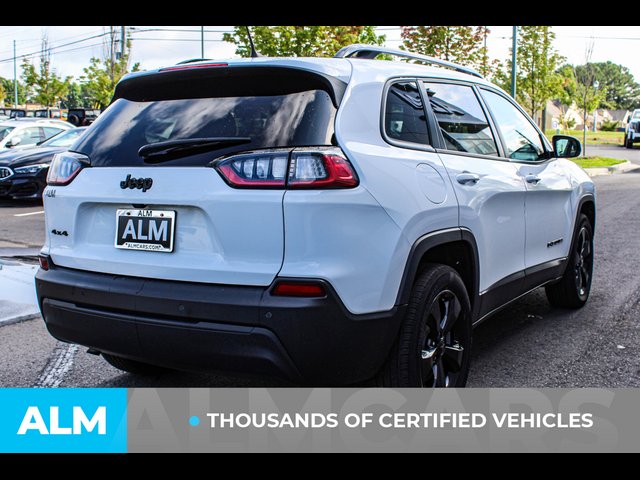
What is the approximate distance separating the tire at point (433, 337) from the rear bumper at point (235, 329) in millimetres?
107

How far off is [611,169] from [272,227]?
21.7m

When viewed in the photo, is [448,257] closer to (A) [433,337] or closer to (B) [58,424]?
(A) [433,337]

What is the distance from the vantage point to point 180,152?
2598 millimetres

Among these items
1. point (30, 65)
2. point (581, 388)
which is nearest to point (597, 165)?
point (581, 388)

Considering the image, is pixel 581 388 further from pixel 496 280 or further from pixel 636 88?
pixel 636 88

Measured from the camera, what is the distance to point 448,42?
20.6 m

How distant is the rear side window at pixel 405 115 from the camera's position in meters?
2.86

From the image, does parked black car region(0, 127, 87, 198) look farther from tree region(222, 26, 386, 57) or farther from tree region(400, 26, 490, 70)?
tree region(400, 26, 490, 70)

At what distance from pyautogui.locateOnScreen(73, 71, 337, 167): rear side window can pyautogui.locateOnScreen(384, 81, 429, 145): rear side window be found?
394 millimetres

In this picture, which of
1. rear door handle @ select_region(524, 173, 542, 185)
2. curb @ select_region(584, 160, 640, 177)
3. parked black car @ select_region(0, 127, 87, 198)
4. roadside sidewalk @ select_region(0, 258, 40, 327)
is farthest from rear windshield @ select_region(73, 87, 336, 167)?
curb @ select_region(584, 160, 640, 177)

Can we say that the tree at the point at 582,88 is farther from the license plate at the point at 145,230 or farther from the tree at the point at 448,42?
the license plate at the point at 145,230

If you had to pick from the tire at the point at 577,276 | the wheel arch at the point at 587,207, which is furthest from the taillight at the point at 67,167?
the wheel arch at the point at 587,207

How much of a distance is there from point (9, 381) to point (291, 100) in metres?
2.33

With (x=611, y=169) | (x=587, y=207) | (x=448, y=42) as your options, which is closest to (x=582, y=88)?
(x=611, y=169)
